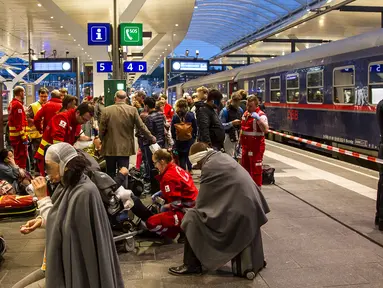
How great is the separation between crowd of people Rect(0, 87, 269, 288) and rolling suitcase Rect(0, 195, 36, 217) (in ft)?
2.25

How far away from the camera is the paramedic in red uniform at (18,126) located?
32.8ft

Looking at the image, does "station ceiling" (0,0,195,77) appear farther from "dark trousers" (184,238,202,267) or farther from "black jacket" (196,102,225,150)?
"dark trousers" (184,238,202,267)

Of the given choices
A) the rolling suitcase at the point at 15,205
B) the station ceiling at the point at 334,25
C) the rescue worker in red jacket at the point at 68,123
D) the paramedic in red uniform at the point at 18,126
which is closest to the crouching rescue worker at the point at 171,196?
the rescue worker in red jacket at the point at 68,123

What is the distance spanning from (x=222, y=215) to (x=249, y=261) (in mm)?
557

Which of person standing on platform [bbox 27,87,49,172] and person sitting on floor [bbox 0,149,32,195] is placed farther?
person standing on platform [bbox 27,87,49,172]

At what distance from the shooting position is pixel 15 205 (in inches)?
295

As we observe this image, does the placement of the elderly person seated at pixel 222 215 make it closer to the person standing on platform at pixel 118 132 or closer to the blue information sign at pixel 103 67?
the person standing on platform at pixel 118 132

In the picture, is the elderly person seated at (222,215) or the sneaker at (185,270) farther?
the sneaker at (185,270)

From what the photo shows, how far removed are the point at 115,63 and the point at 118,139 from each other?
412 cm

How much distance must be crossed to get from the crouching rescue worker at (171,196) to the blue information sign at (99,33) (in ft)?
21.0

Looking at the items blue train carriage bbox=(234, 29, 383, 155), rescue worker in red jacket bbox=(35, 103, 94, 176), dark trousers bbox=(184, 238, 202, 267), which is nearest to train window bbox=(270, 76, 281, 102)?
blue train carriage bbox=(234, 29, 383, 155)

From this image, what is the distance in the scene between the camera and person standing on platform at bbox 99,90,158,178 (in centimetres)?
779

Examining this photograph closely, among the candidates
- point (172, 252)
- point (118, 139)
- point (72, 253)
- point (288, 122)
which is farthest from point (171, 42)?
point (72, 253)

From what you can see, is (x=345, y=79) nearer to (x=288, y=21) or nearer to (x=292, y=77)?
(x=292, y=77)
